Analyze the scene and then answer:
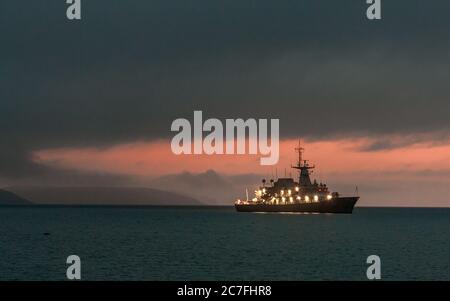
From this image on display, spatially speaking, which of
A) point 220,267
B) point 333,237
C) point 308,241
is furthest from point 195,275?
point 333,237

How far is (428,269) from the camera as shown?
64.9m

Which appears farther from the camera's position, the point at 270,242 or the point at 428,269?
the point at 270,242

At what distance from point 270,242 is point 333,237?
14927 mm

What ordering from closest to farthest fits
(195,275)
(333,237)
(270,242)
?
(195,275), (270,242), (333,237)

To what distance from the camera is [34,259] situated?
70750 millimetres
